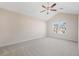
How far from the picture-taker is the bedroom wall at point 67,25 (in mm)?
3554

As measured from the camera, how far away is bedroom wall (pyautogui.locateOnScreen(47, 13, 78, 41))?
11.7ft

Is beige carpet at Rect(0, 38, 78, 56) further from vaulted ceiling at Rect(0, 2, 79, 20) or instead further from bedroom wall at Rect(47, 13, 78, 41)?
vaulted ceiling at Rect(0, 2, 79, 20)

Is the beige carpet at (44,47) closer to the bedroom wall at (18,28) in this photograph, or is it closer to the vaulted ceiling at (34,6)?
the bedroom wall at (18,28)

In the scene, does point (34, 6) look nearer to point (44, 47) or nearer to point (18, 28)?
point (18, 28)

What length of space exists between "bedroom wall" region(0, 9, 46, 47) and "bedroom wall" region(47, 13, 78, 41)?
28 centimetres

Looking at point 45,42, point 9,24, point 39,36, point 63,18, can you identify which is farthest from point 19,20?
point 63,18

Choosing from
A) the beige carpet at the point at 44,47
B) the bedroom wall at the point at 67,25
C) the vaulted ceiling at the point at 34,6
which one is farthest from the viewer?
the bedroom wall at the point at 67,25

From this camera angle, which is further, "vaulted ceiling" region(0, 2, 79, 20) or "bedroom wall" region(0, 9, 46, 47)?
"bedroom wall" region(0, 9, 46, 47)

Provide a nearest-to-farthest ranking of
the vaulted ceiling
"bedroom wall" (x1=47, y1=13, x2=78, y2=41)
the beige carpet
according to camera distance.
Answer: the vaulted ceiling → the beige carpet → "bedroom wall" (x1=47, y1=13, x2=78, y2=41)

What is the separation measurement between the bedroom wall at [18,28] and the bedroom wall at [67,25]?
0.93 ft

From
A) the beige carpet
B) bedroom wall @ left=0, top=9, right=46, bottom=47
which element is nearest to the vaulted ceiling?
bedroom wall @ left=0, top=9, right=46, bottom=47

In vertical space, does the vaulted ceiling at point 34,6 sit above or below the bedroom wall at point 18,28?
above

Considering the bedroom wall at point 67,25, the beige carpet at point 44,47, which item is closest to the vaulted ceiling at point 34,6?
the bedroom wall at point 67,25

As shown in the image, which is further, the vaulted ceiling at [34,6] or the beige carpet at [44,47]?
the beige carpet at [44,47]
